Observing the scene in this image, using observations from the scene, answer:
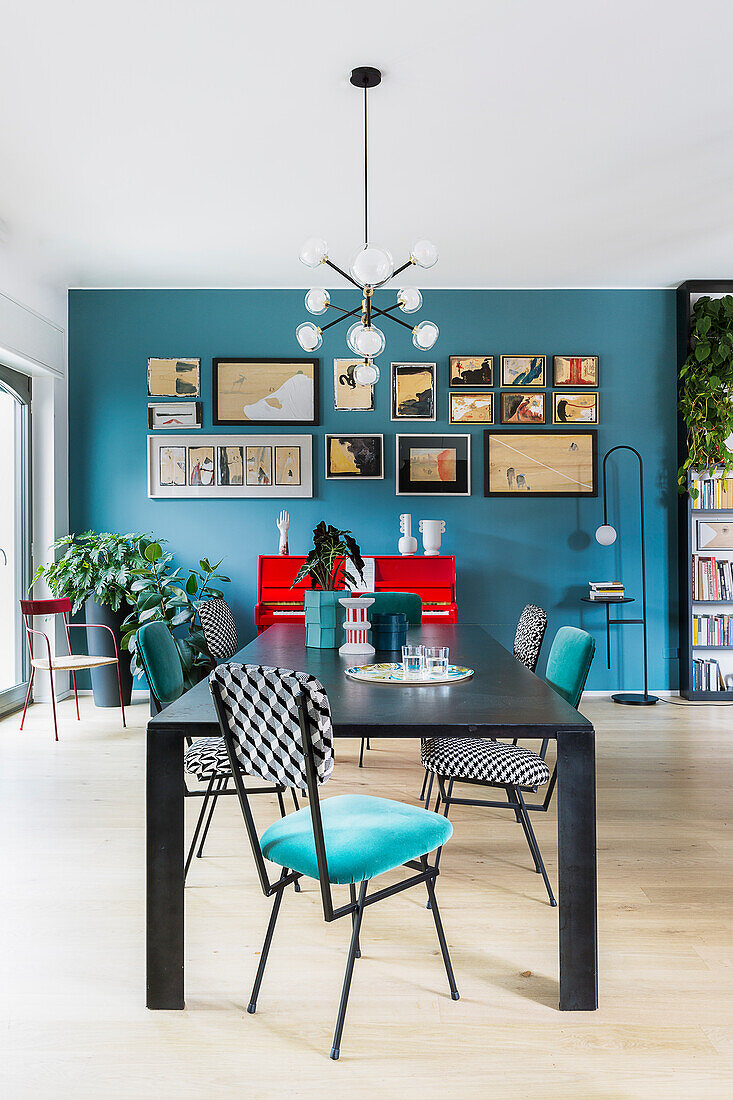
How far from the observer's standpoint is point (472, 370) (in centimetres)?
604

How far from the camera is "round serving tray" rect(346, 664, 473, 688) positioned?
94.4 inches

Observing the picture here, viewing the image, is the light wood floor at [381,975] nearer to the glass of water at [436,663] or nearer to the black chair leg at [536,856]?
the black chair leg at [536,856]

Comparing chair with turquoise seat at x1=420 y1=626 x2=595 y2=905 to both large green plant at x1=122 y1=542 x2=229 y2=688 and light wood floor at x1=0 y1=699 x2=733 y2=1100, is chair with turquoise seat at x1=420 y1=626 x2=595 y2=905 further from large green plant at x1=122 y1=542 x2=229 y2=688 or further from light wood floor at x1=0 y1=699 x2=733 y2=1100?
large green plant at x1=122 y1=542 x2=229 y2=688

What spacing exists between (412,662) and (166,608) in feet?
9.54

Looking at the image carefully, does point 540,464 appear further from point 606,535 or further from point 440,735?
point 440,735

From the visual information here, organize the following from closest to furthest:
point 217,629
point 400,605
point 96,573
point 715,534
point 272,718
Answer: point 272,718
point 217,629
point 400,605
point 96,573
point 715,534

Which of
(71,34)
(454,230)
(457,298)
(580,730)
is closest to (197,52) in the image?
(71,34)

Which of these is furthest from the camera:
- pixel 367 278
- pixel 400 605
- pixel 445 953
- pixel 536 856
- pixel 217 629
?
pixel 400 605

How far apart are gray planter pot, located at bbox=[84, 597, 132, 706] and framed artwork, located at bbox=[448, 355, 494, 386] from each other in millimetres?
2924

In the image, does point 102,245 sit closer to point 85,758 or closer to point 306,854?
point 85,758

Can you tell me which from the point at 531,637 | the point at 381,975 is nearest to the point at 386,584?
the point at 531,637

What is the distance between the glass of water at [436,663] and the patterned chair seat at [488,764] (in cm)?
20

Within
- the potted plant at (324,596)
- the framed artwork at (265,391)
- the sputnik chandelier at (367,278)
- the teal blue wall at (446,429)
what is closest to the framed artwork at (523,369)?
the teal blue wall at (446,429)

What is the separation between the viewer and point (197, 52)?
3.04 meters
